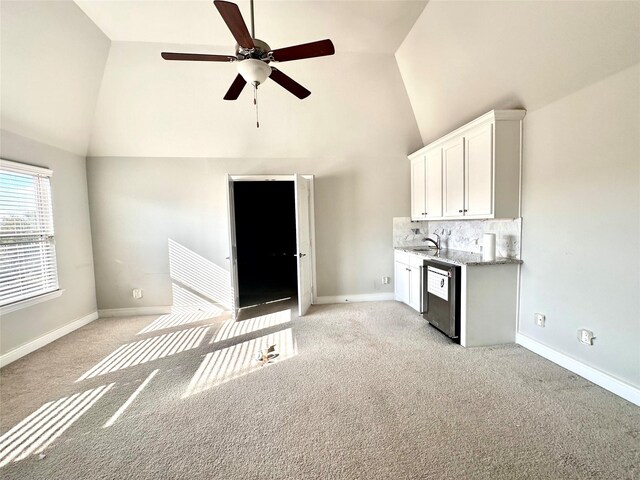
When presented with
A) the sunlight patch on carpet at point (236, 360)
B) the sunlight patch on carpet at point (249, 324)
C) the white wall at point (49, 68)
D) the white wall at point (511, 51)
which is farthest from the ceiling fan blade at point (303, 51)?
the sunlight patch on carpet at point (249, 324)

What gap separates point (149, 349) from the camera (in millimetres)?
3102

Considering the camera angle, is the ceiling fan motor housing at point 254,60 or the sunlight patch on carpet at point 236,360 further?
the sunlight patch on carpet at point 236,360

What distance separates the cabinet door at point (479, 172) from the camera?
284cm

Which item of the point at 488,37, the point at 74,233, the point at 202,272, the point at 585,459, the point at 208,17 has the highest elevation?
the point at 208,17

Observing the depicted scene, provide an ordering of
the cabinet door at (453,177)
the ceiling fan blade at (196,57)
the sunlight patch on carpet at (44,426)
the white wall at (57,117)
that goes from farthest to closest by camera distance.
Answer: the cabinet door at (453,177), the white wall at (57,117), the ceiling fan blade at (196,57), the sunlight patch on carpet at (44,426)

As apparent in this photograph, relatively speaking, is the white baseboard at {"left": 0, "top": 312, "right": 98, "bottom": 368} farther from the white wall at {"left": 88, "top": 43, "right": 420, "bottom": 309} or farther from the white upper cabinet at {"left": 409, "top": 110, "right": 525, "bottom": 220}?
the white upper cabinet at {"left": 409, "top": 110, "right": 525, "bottom": 220}

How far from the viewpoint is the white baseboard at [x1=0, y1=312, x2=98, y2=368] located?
9.28ft

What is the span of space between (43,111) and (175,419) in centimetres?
361

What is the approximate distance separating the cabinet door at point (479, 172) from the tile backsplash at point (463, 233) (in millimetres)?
387

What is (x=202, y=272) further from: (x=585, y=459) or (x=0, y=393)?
(x=585, y=459)

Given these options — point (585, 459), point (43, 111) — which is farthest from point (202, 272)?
point (585, 459)

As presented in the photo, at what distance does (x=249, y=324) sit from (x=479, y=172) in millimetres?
3473

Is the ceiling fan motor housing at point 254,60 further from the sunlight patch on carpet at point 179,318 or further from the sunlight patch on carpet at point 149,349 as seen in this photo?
the sunlight patch on carpet at point 179,318

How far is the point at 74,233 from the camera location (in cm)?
381
